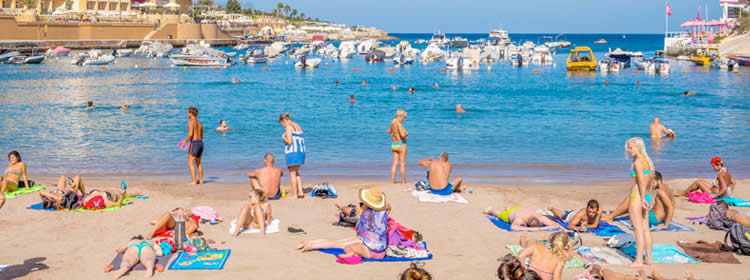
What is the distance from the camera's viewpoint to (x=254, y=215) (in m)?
9.26

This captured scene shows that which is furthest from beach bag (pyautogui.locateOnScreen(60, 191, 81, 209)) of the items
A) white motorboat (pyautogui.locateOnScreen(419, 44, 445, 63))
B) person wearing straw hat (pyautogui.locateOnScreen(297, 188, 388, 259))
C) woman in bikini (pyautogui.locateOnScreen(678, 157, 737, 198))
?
white motorboat (pyautogui.locateOnScreen(419, 44, 445, 63))

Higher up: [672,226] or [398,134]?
[398,134]

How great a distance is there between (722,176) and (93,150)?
16.0 m

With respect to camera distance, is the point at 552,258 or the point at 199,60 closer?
the point at 552,258

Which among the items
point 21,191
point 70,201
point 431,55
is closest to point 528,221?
point 70,201

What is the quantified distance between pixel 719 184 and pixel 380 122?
16.3 meters

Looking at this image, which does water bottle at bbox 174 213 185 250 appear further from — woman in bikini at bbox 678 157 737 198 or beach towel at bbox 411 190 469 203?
woman in bikini at bbox 678 157 737 198

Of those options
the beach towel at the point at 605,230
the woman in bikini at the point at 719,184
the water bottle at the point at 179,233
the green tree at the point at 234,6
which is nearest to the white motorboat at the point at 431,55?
the woman in bikini at the point at 719,184

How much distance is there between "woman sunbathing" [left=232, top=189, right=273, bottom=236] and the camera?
910 cm

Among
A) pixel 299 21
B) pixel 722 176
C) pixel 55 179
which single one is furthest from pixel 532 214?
pixel 299 21

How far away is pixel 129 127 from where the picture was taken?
24.0 metres

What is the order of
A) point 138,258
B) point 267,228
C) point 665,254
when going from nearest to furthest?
point 138,258 → point 665,254 → point 267,228

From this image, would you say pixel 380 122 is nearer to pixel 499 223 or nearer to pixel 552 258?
pixel 499 223

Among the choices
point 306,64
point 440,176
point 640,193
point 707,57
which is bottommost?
point 440,176
